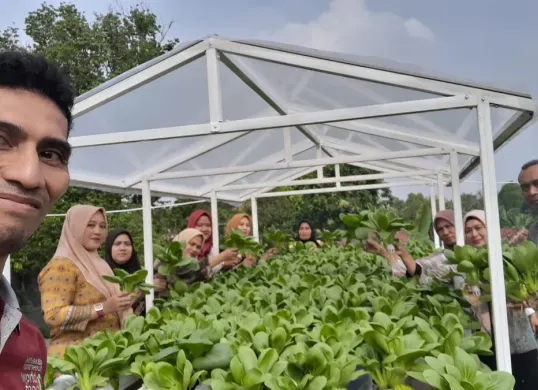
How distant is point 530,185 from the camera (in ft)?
6.68

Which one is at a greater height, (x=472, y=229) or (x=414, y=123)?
(x=414, y=123)

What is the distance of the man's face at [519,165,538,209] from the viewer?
6.59 ft

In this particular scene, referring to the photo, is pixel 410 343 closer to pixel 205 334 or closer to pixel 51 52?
pixel 205 334

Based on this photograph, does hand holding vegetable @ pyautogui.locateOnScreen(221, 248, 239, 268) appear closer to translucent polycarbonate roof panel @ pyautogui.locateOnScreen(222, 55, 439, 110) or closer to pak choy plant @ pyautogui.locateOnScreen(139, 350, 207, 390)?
translucent polycarbonate roof panel @ pyautogui.locateOnScreen(222, 55, 439, 110)

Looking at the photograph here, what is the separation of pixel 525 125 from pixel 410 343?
1.37 meters

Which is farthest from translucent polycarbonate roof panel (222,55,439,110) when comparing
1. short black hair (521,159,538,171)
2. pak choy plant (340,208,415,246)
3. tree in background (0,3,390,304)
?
tree in background (0,3,390,304)

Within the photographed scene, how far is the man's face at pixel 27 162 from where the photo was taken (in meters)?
0.62

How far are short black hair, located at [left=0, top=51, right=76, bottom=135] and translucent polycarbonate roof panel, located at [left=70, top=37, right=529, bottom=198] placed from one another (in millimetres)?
1438

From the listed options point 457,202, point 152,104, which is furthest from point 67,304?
point 457,202

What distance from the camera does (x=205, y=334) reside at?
159 centimetres

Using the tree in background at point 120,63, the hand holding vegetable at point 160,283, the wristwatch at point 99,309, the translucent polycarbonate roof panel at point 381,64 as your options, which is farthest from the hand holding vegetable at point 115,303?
the tree in background at point 120,63

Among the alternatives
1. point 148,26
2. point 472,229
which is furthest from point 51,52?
point 472,229

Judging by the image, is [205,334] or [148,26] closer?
[205,334]

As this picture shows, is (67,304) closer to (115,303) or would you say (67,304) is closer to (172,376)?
(115,303)
